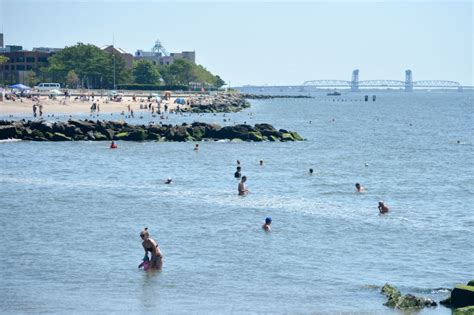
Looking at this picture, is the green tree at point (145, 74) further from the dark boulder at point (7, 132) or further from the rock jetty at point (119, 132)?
the dark boulder at point (7, 132)

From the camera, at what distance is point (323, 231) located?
97.6 ft

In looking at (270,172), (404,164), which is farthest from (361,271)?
(404,164)

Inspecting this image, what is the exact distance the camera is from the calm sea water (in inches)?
838

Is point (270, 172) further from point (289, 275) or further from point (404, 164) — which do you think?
point (289, 275)

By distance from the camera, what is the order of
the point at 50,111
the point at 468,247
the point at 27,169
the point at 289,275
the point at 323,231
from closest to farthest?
the point at 289,275, the point at 468,247, the point at 323,231, the point at 27,169, the point at 50,111

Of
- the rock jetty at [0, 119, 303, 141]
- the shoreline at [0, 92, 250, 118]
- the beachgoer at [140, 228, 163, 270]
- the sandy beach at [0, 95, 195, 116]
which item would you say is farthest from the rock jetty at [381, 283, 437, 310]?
the sandy beach at [0, 95, 195, 116]

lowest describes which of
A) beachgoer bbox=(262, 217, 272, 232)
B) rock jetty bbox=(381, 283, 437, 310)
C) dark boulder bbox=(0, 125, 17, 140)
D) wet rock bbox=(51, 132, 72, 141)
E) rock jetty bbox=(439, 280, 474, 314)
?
rock jetty bbox=(381, 283, 437, 310)

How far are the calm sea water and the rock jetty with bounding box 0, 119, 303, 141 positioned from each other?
10297mm

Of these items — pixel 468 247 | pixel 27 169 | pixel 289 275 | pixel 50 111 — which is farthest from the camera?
pixel 50 111

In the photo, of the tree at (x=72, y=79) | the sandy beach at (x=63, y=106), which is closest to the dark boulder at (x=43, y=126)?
the sandy beach at (x=63, y=106)

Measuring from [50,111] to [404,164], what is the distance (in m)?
59.7

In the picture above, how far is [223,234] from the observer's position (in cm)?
2897

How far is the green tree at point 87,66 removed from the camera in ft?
563

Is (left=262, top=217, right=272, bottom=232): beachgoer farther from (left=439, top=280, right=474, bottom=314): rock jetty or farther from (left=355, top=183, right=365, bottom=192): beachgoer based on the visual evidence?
(left=355, top=183, right=365, bottom=192): beachgoer
